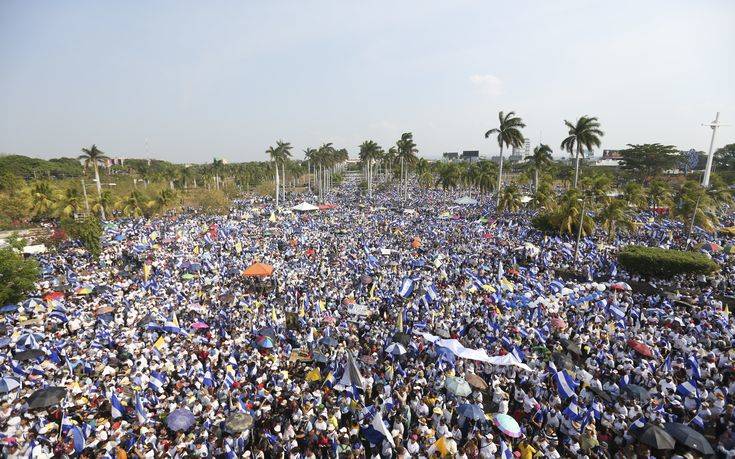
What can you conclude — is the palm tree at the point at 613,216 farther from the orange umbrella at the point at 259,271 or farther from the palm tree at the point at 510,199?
the orange umbrella at the point at 259,271

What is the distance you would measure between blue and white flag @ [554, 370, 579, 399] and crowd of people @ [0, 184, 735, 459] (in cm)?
4

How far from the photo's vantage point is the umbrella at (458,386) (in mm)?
11156

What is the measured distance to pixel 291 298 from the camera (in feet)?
65.2

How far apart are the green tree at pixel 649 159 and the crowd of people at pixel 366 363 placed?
195 ft

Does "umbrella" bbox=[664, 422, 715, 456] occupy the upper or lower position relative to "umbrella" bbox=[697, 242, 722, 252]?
lower

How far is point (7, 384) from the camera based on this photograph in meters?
11.2

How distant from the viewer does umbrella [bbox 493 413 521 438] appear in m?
9.26

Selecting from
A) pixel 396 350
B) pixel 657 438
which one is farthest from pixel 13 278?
pixel 657 438

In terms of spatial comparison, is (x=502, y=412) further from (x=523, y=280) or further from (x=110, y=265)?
(x=110, y=265)

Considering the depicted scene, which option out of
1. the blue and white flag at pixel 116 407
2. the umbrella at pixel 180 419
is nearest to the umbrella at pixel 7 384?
the blue and white flag at pixel 116 407

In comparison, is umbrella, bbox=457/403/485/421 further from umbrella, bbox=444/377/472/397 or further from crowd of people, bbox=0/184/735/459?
umbrella, bbox=444/377/472/397

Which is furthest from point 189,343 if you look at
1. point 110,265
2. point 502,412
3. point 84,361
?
point 110,265

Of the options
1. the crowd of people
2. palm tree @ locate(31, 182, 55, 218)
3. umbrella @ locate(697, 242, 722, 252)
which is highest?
palm tree @ locate(31, 182, 55, 218)

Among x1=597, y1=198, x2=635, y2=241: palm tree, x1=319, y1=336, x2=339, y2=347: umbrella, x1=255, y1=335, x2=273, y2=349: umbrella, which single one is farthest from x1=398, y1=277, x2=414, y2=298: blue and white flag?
x1=597, y1=198, x2=635, y2=241: palm tree
